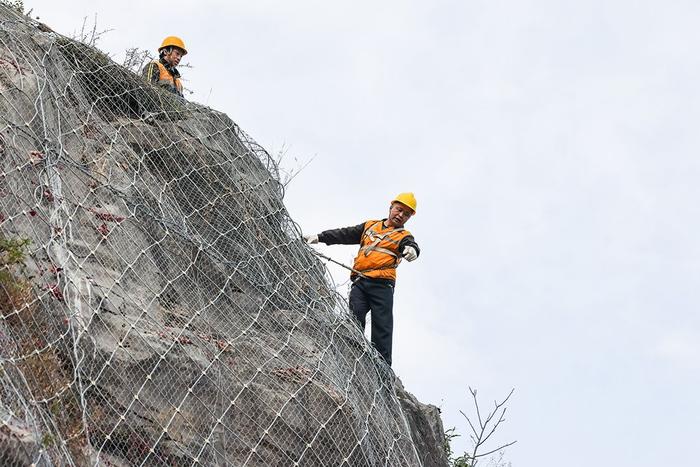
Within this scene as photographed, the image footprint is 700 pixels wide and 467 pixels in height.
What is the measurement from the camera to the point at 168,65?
10.4 metres

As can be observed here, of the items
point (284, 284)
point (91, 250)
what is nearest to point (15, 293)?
point (91, 250)

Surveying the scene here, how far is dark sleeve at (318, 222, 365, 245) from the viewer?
9.10m

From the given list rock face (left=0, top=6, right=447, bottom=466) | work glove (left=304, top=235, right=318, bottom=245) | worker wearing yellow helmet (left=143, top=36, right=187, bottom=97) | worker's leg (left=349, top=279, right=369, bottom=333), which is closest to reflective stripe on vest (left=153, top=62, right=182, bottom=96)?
worker wearing yellow helmet (left=143, top=36, right=187, bottom=97)

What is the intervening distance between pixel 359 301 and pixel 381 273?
0.33m

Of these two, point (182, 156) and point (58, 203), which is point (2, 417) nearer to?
point (58, 203)

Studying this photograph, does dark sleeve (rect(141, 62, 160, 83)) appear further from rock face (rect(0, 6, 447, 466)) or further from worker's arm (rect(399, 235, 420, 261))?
worker's arm (rect(399, 235, 420, 261))

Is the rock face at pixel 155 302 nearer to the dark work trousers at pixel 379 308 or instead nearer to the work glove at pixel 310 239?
the work glove at pixel 310 239

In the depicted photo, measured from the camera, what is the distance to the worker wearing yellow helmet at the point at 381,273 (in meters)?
8.71

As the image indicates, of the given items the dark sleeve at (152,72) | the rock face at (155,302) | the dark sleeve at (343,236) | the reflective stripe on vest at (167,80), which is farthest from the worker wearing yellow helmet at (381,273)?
the dark sleeve at (152,72)

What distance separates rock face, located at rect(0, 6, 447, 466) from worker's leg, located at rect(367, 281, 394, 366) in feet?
1.17

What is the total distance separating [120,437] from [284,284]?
8.52 feet

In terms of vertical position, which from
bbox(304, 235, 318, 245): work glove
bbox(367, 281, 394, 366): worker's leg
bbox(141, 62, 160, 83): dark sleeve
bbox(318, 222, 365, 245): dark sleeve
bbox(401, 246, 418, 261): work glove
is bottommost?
bbox(367, 281, 394, 366): worker's leg

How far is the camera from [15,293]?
6082mm

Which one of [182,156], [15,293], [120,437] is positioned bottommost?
[120,437]
